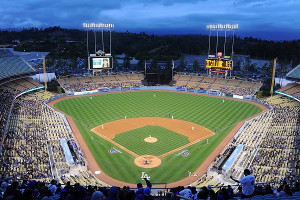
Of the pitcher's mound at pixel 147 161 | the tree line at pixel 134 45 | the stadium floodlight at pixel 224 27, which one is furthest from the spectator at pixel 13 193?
the tree line at pixel 134 45

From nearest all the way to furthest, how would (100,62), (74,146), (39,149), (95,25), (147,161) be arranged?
(39,149) < (147,161) < (74,146) < (100,62) < (95,25)

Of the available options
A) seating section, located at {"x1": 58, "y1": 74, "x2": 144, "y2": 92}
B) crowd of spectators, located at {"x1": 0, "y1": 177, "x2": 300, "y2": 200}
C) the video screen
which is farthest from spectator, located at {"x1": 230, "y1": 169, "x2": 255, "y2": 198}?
seating section, located at {"x1": 58, "y1": 74, "x2": 144, "y2": 92}

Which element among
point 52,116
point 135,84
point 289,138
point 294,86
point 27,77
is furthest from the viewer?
point 135,84

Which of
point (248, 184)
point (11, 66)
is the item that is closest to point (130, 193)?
point (248, 184)

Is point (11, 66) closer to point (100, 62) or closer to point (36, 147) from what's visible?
point (100, 62)

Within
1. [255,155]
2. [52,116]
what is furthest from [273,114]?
[52,116]

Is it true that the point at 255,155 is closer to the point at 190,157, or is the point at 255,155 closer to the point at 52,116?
the point at 190,157

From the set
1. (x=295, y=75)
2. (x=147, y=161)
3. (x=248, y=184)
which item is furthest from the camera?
(x=295, y=75)
